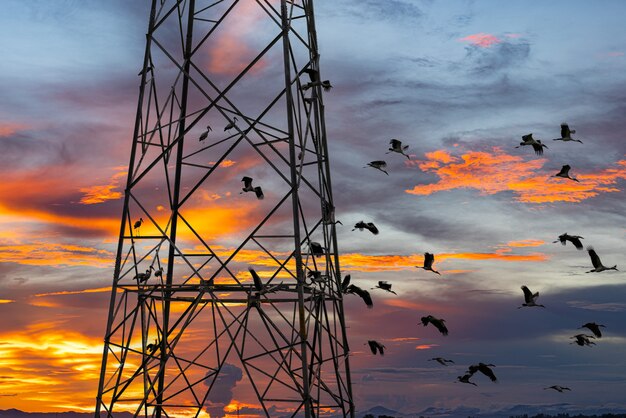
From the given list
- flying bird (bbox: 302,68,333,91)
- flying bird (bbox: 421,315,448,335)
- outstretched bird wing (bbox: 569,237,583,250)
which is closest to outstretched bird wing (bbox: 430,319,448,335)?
flying bird (bbox: 421,315,448,335)

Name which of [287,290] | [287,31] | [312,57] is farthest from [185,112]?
[287,290]

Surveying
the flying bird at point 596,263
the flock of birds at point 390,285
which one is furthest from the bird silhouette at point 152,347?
the flying bird at point 596,263

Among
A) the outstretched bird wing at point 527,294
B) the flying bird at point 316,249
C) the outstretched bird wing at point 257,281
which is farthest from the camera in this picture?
the outstretched bird wing at point 527,294

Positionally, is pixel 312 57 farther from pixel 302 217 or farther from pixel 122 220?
pixel 122 220

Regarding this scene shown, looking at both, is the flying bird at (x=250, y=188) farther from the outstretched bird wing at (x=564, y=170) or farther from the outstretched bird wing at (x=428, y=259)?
the outstretched bird wing at (x=564, y=170)

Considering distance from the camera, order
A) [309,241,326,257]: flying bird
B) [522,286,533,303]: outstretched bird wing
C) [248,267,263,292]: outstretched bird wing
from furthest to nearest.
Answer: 1. [522,286,533,303]: outstretched bird wing
2. [309,241,326,257]: flying bird
3. [248,267,263,292]: outstretched bird wing

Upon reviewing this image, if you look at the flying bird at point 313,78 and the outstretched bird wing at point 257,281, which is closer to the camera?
the outstretched bird wing at point 257,281

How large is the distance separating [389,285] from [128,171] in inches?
409

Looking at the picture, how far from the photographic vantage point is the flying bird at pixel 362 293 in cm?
2644

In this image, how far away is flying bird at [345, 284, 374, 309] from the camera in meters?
26.4

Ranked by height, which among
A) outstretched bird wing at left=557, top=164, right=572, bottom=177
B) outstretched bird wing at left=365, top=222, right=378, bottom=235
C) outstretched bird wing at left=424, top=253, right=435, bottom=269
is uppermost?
outstretched bird wing at left=557, top=164, right=572, bottom=177

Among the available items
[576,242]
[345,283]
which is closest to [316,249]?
[345,283]

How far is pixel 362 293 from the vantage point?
26547 mm

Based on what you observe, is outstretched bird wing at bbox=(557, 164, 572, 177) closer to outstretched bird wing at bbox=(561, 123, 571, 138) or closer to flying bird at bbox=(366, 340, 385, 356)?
outstretched bird wing at bbox=(561, 123, 571, 138)
